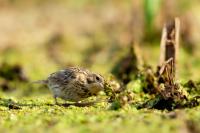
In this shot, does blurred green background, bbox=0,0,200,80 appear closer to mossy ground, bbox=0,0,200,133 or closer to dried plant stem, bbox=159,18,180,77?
mossy ground, bbox=0,0,200,133

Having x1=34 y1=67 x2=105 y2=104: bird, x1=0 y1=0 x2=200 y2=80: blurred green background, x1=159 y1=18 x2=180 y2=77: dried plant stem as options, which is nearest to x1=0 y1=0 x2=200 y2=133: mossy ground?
x1=0 y1=0 x2=200 y2=80: blurred green background

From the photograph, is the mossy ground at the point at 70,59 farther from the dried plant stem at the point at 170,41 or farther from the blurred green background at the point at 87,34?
the dried plant stem at the point at 170,41

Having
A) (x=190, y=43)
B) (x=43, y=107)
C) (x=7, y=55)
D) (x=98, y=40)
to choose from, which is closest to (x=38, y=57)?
(x=7, y=55)

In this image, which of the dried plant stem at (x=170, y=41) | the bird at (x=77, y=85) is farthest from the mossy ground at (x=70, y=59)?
the dried plant stem at (x=170, y=41)

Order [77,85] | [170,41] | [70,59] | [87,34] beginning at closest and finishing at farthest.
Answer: [77,85], [170,41], [70,59], [87,34]

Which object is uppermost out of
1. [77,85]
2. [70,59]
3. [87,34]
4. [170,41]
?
[87,34]

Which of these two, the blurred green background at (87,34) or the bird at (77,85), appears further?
the blurred green background at (87,34)

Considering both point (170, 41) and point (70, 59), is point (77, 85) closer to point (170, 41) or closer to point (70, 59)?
point (170, 41)

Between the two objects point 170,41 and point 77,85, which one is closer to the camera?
point 77,85

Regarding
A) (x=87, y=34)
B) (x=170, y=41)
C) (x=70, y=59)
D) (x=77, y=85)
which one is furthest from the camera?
(x=87, y=34)

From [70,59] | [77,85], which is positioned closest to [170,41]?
[77,85]
